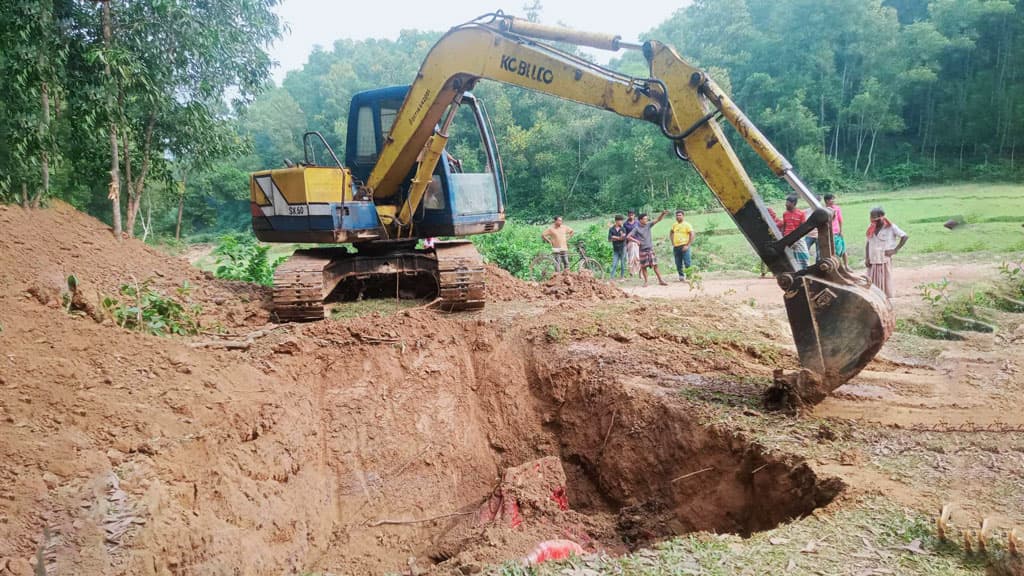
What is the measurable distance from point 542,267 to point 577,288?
4.65 meters

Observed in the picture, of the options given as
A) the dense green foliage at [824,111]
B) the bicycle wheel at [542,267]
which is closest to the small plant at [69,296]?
the bicycle wheel at [542,267]

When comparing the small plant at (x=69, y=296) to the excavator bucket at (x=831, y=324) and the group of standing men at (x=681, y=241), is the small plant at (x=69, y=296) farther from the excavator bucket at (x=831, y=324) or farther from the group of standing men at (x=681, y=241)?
the group of standing men at (x=681, y=241)

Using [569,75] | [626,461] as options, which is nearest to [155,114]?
[569,75]

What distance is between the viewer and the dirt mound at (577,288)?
29.1ft

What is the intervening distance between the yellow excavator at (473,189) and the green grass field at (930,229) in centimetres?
884

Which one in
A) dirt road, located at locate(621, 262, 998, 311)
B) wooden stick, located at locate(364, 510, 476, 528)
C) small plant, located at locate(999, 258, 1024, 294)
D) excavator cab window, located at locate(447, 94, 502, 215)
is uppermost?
excavator cab window, located at locate(447, 94, 502, 215)

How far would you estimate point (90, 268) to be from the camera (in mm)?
7230

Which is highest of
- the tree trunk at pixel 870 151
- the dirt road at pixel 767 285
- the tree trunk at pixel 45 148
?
the tree trunk at pixel 870 151

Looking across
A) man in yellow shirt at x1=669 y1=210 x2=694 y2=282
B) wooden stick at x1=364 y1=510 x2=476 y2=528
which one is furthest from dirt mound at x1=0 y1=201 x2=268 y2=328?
man in yellow shirt at x1=669 y1=210 x2=694 y2=282

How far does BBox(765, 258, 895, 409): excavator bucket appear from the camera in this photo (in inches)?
169

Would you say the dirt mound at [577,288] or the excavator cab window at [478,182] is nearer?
the excavator cab window at [478,182]

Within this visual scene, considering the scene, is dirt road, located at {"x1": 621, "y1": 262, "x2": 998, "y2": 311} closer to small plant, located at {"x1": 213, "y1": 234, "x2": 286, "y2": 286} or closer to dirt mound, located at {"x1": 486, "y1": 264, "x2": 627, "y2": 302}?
dirt mound, located at {"x1": 486, "y1": 264, "x2": 627, "y2": 302}

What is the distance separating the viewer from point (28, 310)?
188 inches

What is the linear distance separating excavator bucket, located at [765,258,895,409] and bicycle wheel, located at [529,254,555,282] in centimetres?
900
